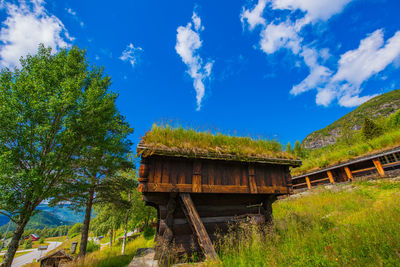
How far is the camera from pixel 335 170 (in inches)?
656

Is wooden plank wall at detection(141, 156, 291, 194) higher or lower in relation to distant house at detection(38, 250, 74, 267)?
higher

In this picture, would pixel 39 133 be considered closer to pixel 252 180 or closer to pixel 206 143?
pixel 206 143

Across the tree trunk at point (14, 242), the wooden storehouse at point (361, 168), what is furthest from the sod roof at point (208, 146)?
the wooden storehouse at point (361, 168)

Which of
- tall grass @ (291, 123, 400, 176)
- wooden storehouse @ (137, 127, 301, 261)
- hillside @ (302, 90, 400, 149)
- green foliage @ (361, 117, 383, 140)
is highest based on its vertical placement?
hillside @ (302, 90, 400, 149)

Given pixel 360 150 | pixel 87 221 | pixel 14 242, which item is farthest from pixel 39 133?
pixel 360 150

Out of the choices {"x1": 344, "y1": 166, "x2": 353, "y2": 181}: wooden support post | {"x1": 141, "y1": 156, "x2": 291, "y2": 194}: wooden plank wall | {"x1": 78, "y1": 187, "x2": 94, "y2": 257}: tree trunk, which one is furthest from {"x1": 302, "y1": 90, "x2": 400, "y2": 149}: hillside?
{"x1": 78, "y1": 187, "x2": 94, "y2": 257}: tree trunk

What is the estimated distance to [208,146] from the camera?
573 cm

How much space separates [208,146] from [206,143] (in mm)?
131

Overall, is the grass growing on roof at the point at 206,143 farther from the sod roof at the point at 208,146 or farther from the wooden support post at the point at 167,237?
the wooden support post at the point at 167,237

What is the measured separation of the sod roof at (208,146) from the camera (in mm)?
5074

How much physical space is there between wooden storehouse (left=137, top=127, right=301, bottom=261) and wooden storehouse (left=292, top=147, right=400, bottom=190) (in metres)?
11.9

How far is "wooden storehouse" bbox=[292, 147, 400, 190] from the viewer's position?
12.1 m

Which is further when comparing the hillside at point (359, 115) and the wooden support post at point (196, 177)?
the hillside at point (359, 115)

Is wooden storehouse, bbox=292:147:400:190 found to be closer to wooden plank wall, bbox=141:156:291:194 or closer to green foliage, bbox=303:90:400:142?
wooden plank wall, bbox=141:156:291:194
